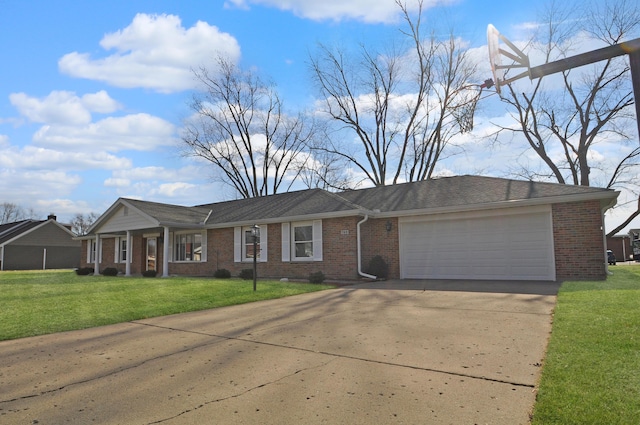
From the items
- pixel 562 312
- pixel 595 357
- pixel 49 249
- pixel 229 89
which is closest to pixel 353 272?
pixel 562 312

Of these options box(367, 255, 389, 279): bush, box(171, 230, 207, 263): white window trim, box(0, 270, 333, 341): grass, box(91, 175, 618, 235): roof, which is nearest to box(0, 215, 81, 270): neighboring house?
box(171, 230, 207, 263): white window trim

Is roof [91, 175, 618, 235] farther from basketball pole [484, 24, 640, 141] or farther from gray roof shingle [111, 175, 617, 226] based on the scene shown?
basketball pole [484, 24, 640, 141]

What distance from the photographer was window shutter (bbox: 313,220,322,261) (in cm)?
1652

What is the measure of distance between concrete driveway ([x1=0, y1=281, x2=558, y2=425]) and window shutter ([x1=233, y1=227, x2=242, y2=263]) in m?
11.3

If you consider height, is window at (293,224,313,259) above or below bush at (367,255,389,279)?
above

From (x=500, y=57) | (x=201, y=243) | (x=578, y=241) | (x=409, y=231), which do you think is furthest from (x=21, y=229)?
(x=500, y=57)

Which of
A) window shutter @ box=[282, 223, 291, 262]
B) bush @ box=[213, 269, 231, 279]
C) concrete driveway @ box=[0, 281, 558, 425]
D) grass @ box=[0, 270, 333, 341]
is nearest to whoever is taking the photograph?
concrete driveway @ box=[0, 281, 558, 425]

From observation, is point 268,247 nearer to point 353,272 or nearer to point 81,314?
point 353,272

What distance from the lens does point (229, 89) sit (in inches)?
1444

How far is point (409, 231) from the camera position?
1584 centimetres

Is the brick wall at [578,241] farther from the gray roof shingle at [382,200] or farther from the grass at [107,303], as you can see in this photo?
the grass at [107,303]

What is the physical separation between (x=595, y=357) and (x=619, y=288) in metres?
6.71

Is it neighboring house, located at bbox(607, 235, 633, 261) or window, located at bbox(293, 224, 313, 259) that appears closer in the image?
window, located at bbox(293, 224, 313, 259)

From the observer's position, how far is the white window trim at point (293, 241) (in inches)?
652
